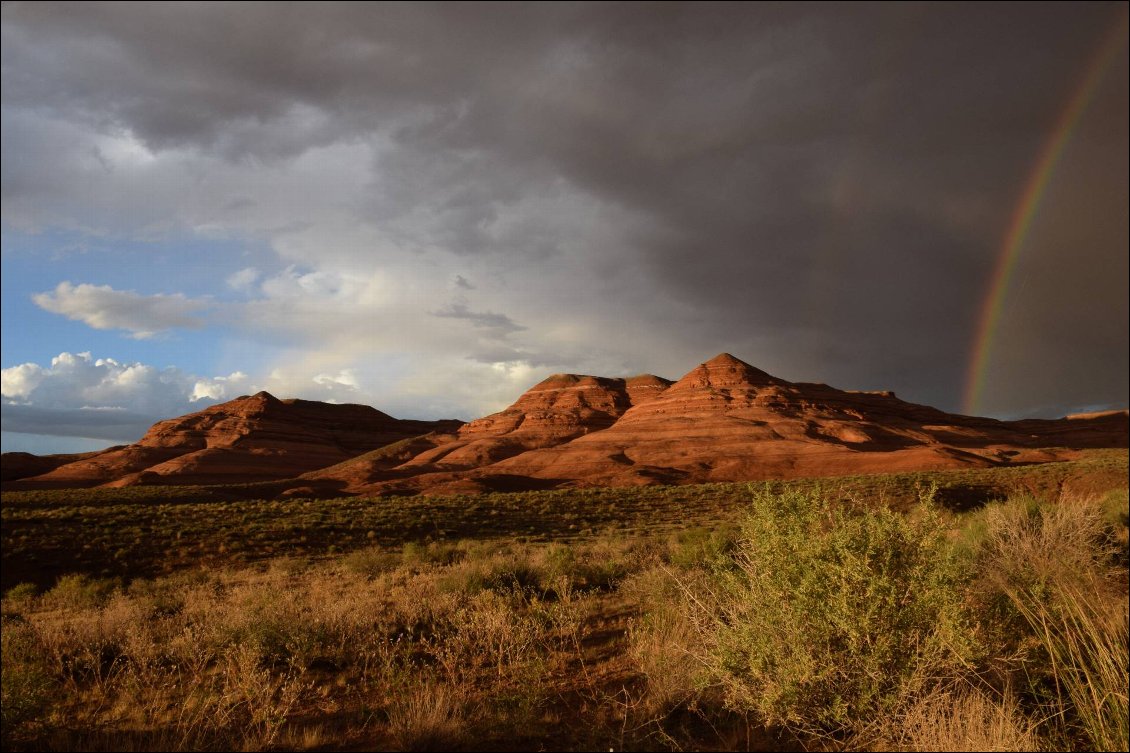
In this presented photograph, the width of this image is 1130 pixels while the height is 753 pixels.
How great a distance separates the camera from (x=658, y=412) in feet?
309

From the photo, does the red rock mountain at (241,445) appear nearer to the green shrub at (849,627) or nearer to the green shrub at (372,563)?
the green shrub at (372,563)

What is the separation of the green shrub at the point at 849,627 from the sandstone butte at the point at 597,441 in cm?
5434

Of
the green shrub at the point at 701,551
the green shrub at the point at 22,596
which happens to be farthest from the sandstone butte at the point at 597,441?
the green shrub at the point at 701,551

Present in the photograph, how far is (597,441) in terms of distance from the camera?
82875 mm

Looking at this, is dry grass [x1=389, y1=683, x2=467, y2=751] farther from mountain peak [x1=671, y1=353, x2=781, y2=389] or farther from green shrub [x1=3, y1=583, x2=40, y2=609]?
mountain peak [x1=671, y1=353, x2=781, y2=389]

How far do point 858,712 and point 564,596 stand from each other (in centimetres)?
598

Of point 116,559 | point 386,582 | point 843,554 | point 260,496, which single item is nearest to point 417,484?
point 260,496

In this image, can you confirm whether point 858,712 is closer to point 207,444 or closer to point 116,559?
point 116,559

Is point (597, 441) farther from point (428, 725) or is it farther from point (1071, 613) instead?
point (1071, 613)

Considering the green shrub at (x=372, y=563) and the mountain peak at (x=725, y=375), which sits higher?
the mountain peak at (x=725, y=375)

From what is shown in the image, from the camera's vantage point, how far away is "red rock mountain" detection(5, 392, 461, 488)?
82375mm

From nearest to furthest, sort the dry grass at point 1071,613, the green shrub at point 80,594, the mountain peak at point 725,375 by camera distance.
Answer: the dry grass at point 1071,613 < the green shrub at point 80,594 < the mountain peak at point 725,375

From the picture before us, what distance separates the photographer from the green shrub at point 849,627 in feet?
17.4

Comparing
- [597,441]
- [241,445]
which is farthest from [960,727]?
[241,445]
